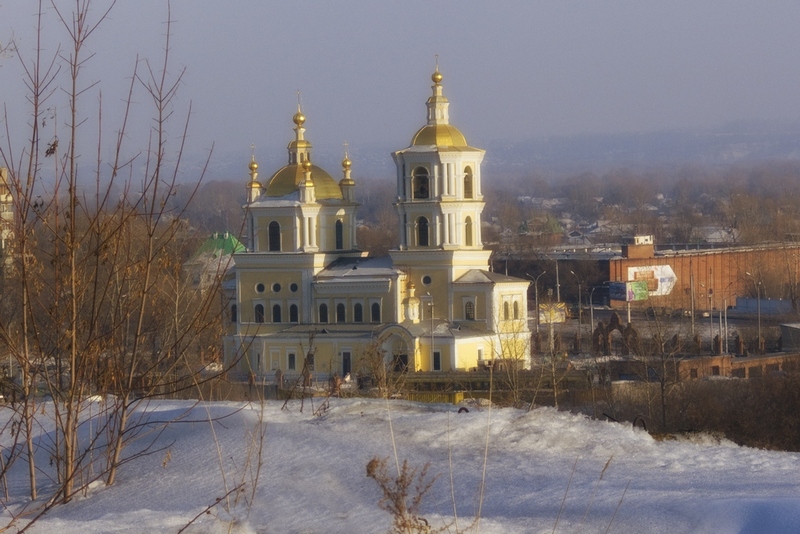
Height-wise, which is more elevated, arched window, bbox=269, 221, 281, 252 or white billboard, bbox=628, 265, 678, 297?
arched window, bbox=269, 221, 281, 252

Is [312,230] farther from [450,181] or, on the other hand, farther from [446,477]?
[446,477]

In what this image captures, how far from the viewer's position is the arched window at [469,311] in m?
34.2

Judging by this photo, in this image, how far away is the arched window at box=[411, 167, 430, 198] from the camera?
115ft

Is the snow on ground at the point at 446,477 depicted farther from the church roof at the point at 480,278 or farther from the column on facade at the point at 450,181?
the column on facade at the point at 450,181

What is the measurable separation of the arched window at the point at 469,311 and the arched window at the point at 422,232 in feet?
6.12

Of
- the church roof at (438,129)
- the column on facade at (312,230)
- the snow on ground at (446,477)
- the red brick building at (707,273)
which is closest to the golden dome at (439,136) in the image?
the church roof at (438,129)

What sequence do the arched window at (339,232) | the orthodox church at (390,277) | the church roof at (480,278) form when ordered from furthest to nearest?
the arched window at (339,232) < the church roof at (480,278) < the orthodox church at (390,277)

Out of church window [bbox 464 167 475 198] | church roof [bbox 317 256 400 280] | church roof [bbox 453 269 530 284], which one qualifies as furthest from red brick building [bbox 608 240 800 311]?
church roof [bbox 317 256 400 280]

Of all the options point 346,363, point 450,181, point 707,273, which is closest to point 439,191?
point 450,181

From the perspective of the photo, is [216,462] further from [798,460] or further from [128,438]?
[798,460]

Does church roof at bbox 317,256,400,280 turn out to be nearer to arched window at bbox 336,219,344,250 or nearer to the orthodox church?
the orthodox church

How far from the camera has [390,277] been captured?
→ 34125 mm

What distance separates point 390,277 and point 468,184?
319 cm

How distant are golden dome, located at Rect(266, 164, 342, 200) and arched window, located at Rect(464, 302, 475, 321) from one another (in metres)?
4.69
